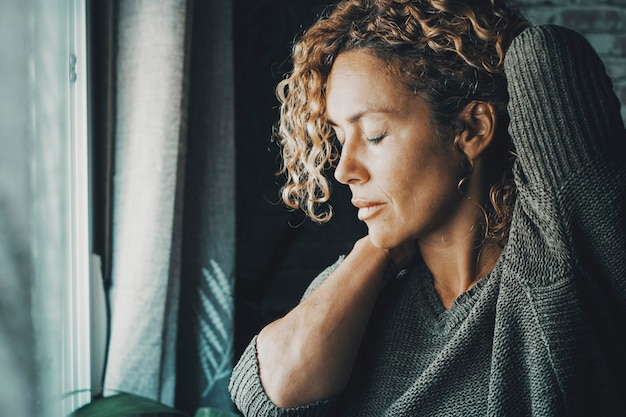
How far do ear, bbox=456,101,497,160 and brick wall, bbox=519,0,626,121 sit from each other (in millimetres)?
1205

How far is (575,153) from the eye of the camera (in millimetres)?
830

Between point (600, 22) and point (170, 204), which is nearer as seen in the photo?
point (170, 204)

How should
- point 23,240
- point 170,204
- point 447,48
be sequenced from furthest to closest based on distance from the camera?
point 170,204, point 447,48, point 23,240

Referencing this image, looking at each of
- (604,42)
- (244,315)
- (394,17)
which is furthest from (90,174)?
(604,42)

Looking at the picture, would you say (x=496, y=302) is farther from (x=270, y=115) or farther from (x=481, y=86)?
(x=270, y=115)

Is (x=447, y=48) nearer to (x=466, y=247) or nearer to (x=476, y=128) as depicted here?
(x=476, y=128)

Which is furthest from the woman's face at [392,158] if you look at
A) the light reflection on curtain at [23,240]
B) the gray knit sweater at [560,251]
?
the light reflection on curtain at [23,240]

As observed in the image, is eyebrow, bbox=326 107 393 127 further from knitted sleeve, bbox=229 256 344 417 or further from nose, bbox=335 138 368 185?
knitted sleeve, bbox=229 256 344 417

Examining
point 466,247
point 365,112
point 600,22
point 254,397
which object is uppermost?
point 600,22

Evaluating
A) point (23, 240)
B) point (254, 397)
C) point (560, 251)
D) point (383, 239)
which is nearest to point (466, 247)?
point (383, 239)

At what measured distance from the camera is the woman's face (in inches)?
39.4

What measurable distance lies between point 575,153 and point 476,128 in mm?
212

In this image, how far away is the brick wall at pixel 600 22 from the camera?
6.74ft

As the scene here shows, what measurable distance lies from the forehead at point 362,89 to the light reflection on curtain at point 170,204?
460 mm
